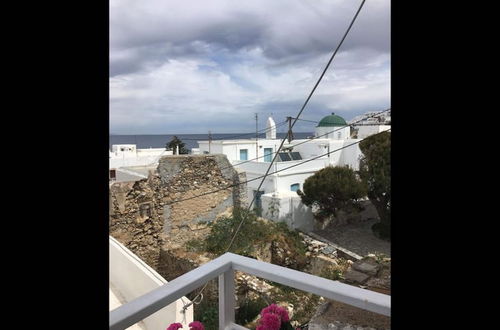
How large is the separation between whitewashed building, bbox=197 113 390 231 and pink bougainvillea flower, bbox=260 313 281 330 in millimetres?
4700

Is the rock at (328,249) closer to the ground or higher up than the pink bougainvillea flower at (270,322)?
closer to the ground

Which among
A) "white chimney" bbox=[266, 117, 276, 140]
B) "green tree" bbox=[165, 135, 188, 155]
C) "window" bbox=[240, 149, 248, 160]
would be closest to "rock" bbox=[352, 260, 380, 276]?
"window" bbox=[240, 149, 248, 160]

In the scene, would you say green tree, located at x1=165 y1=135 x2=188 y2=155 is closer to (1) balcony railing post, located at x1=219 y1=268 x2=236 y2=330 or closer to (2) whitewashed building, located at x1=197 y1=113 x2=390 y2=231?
(2) whitewashed building, located at x1=197 y1=113 x2=390 y2=231

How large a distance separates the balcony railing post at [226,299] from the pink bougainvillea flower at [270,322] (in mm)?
123

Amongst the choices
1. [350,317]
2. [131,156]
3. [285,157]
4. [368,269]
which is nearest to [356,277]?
[368,269]

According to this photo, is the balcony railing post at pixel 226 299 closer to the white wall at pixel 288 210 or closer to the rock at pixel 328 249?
the rock at pixel 328 249

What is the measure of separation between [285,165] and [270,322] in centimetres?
706

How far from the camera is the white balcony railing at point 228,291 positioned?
2.97 feet

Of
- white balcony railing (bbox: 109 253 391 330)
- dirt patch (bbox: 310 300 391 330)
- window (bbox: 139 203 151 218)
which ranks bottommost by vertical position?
window (bbox: 139 203 151 218)

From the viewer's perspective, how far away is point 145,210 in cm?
611

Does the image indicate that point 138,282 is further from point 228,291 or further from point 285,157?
point 285,157

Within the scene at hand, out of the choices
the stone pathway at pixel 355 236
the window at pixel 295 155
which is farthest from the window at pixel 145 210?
the window at pixel 295 155

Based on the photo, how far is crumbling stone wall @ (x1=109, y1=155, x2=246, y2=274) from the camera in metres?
5.89
